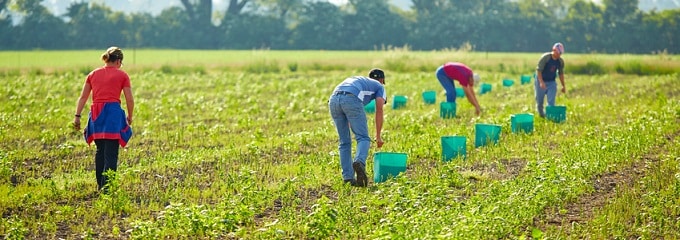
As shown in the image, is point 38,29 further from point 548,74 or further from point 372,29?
point 548,74

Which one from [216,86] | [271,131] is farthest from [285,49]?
[271,131]

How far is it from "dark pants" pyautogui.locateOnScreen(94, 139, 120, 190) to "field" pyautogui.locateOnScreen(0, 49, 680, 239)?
15 cm

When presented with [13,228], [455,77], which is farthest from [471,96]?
[13,228]

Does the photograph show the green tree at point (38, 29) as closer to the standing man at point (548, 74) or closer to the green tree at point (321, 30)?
the green tree at point (321, 30)

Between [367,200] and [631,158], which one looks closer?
[367,200]

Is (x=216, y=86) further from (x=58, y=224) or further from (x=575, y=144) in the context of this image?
(x=58, y=224)

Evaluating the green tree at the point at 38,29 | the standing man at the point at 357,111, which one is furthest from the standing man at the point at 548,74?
the green tree at the point at 38,29

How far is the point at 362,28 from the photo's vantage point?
77.1 meters

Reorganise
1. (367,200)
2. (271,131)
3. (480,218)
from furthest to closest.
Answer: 1. (271,131)
2. (367,200)
3. (480,218)

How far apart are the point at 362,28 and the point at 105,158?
221ft

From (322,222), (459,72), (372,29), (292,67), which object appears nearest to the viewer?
(322,222)

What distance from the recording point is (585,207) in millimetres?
9516

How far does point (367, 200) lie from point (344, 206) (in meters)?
0.41

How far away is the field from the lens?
8414mm
